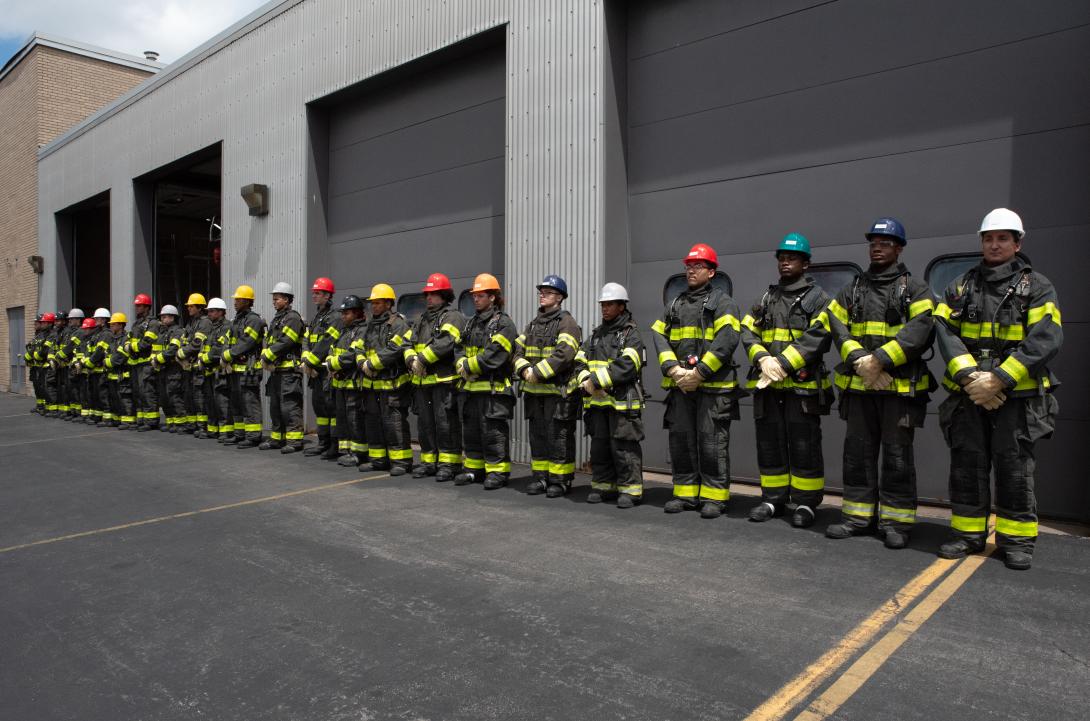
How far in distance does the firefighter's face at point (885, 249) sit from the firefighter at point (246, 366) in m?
8.49

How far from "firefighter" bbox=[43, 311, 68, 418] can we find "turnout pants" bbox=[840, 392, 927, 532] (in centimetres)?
1691

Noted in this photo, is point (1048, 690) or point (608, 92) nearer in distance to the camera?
point (1048, 690)

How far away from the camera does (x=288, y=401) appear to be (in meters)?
10.2

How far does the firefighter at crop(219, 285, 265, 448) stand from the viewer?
1076 cm

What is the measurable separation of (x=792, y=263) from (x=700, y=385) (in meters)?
1.25

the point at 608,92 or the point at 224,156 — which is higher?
the point at 224,156

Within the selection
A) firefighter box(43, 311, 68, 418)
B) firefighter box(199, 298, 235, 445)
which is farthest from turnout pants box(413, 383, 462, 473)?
firefighter box(43, 311, 68, 418)

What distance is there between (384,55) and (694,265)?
7.25 metres

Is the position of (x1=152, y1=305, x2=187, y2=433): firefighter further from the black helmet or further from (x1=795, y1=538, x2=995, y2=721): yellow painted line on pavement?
(x1=795, y1=538, x2=995, y2=721): yellow painted line on pavement

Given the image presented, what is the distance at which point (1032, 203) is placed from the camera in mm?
6113

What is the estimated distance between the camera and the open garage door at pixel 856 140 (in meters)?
6.00

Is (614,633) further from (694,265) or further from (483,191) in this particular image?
(483,191)

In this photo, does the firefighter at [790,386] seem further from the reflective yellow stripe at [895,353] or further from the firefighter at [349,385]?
the firefighter at [349,385]

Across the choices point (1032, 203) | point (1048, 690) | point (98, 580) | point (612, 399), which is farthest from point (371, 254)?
point (1048, 690)
